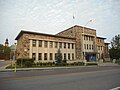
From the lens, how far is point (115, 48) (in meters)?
60.0

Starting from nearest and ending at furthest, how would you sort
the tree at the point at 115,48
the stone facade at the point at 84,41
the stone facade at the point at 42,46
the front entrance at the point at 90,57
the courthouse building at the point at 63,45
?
the stone facade at the point at 42,46 < the courthouse building at the point at 63,45 < the stone facade at the point at 84,41 < the front entrance at the point at 90,57 < the tree at the point at 115,48

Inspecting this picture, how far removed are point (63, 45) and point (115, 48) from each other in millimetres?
29956

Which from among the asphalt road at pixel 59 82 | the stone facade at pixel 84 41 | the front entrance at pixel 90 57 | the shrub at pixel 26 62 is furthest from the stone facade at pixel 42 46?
the asphalt road at pixel 59 82

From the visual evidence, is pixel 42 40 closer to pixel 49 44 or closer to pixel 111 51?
pixel 49 44

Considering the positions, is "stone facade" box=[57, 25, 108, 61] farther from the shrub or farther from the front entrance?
the shrub

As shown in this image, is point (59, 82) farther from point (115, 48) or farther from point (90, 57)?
point (115, 48)

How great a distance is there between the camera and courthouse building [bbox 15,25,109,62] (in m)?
35.1

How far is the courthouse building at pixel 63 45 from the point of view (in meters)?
35.1

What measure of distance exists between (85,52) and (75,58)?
4.58 metres

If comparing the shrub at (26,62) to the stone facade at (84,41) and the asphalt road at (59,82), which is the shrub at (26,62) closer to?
the asphalt road at (59,82)

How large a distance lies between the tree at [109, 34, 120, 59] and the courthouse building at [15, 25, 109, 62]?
469cm

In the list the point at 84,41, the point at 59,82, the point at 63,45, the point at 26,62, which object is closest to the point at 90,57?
the point at 84,41

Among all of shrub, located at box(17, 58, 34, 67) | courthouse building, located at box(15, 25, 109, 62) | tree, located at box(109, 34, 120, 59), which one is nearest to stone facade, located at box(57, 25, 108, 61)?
courthouse building, located at box(15, 25, 109, 62)

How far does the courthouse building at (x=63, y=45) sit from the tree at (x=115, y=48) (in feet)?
15.4
